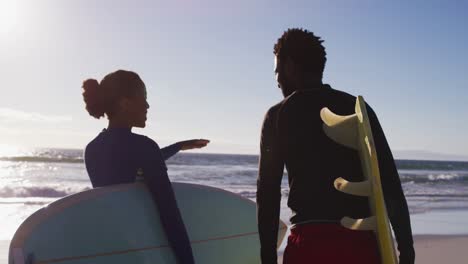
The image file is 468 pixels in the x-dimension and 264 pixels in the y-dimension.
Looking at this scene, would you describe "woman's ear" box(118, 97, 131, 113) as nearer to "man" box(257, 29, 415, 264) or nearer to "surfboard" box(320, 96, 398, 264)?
"man" box(257, 29, 415, 264)

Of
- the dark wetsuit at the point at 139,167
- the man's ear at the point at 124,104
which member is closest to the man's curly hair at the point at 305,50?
the dark wetsuit at the point at 139,167

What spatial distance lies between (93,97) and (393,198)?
55.7 inches

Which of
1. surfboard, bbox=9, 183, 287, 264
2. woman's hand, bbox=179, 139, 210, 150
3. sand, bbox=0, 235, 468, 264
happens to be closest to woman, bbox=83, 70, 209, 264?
surfboard, bbox=9, 183, 287, 264

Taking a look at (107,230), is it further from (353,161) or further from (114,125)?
(353,161)

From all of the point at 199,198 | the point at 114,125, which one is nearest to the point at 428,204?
the point at 199,198

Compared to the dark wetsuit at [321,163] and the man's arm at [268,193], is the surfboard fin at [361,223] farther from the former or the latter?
the man's arm at [268,193]

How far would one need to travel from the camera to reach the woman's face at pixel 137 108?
253cm

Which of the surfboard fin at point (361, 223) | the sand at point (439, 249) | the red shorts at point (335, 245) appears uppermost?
the surfboard fin at point (361, 223)

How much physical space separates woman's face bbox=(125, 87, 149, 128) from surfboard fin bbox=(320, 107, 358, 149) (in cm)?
105

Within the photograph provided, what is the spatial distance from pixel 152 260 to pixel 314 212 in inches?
44.7

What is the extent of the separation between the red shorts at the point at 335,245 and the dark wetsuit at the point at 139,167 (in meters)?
0.78

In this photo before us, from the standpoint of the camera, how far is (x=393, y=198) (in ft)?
6.03

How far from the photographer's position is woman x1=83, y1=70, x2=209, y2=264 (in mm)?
2434

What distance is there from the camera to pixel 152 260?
107 inches
